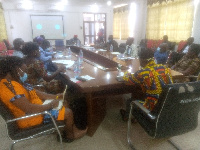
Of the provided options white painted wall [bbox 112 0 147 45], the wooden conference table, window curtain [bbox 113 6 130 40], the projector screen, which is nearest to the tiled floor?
the wooden conference table

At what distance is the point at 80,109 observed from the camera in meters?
2.55

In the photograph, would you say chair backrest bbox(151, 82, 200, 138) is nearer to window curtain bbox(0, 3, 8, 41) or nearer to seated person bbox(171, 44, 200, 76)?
seated person bbox(171, 44, 200, 76)

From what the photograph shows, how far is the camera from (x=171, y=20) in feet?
21.0

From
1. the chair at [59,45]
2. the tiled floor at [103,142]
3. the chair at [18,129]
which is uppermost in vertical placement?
the chair at [59,45]

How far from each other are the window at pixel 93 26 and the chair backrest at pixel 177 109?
31.8ft

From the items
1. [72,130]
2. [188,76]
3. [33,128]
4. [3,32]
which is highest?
[3,32]

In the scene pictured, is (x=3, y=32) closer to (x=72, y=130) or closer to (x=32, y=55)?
(x=32, y=55)

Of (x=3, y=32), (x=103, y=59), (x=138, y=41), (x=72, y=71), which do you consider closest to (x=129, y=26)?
(x=138, y=41)

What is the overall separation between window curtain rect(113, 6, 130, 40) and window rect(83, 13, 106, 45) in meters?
0.74

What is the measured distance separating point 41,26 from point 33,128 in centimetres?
919

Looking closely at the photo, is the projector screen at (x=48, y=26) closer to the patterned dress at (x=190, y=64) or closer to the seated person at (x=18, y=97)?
the patterned dress at (x=190, y=64)

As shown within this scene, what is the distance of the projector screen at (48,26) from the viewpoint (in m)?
9.56

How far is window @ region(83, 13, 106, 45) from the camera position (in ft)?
35.6

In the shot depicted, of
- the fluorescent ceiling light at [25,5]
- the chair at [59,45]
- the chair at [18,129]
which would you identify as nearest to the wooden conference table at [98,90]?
the chair at [18,129]
